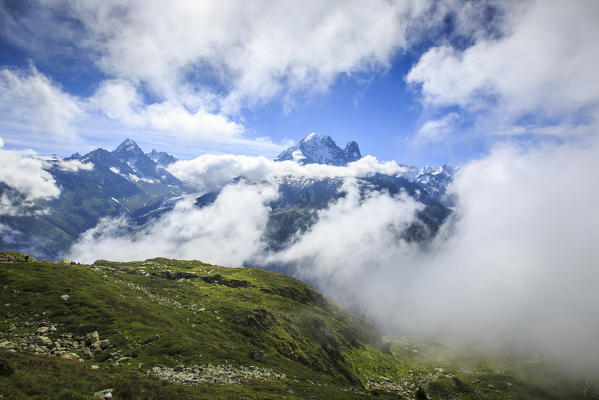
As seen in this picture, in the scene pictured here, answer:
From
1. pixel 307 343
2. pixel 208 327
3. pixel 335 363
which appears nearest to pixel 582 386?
pixel 335 363

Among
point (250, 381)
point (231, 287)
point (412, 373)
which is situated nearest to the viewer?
point (250, 381)

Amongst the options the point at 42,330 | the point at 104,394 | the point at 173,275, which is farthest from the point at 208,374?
the point at 173,275

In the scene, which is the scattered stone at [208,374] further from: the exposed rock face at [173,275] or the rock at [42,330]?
the exposed rock face at [173,275]

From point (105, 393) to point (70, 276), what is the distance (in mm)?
66793

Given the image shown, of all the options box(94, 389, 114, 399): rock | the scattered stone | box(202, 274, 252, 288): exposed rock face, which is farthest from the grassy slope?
box(202, 274, 252, 288): exposed rock face

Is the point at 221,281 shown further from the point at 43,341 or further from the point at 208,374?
the point at 43,341

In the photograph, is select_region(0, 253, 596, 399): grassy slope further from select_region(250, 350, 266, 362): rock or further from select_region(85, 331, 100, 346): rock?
select_region(85, 331, 100, 346): rock

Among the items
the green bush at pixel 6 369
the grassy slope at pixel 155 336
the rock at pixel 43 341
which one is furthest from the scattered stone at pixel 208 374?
the green bush at pixel 6 369

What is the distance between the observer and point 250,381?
5131 centimetres

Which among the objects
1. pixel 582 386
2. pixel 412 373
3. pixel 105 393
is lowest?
pixel 412 373

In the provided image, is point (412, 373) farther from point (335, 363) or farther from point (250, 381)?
point (250, 381)

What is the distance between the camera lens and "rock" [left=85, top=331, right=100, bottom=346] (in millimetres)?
Answer: 49031

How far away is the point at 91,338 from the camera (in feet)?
162

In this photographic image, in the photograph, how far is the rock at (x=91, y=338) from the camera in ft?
161
